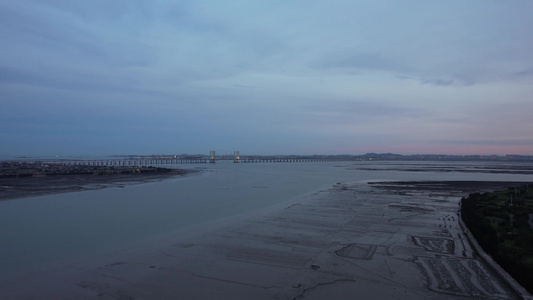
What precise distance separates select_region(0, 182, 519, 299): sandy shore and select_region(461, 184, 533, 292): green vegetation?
1.26 feet

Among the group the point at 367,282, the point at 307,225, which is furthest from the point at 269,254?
the point at 307,225

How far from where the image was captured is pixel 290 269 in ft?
25.1

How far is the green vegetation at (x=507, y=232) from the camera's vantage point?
7234mm

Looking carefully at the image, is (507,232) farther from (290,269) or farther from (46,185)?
(46,185)

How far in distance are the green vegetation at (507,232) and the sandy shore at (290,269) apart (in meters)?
0.38

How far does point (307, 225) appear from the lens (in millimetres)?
12555

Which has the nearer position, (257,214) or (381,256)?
(381,256)

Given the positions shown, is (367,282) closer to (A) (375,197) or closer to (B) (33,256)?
(B) (33,256)

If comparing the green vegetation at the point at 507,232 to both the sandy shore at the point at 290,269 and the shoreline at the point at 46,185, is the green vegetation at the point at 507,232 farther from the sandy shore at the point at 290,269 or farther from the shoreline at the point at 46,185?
the shoreline at the point at 46,185

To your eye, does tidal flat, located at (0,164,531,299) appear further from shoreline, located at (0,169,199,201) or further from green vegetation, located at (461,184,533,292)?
shoreline, located at (0,169,199,201)

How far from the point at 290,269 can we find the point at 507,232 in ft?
25.4

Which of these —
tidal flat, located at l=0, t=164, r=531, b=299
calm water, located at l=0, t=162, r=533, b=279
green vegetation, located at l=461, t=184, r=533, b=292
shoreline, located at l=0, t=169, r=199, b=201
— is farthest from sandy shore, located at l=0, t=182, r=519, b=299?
shoreline, located at l=0, t=169, r=199, b=201

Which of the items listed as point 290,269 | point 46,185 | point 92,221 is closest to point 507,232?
point 290,269

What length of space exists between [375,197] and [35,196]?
20723 mm
